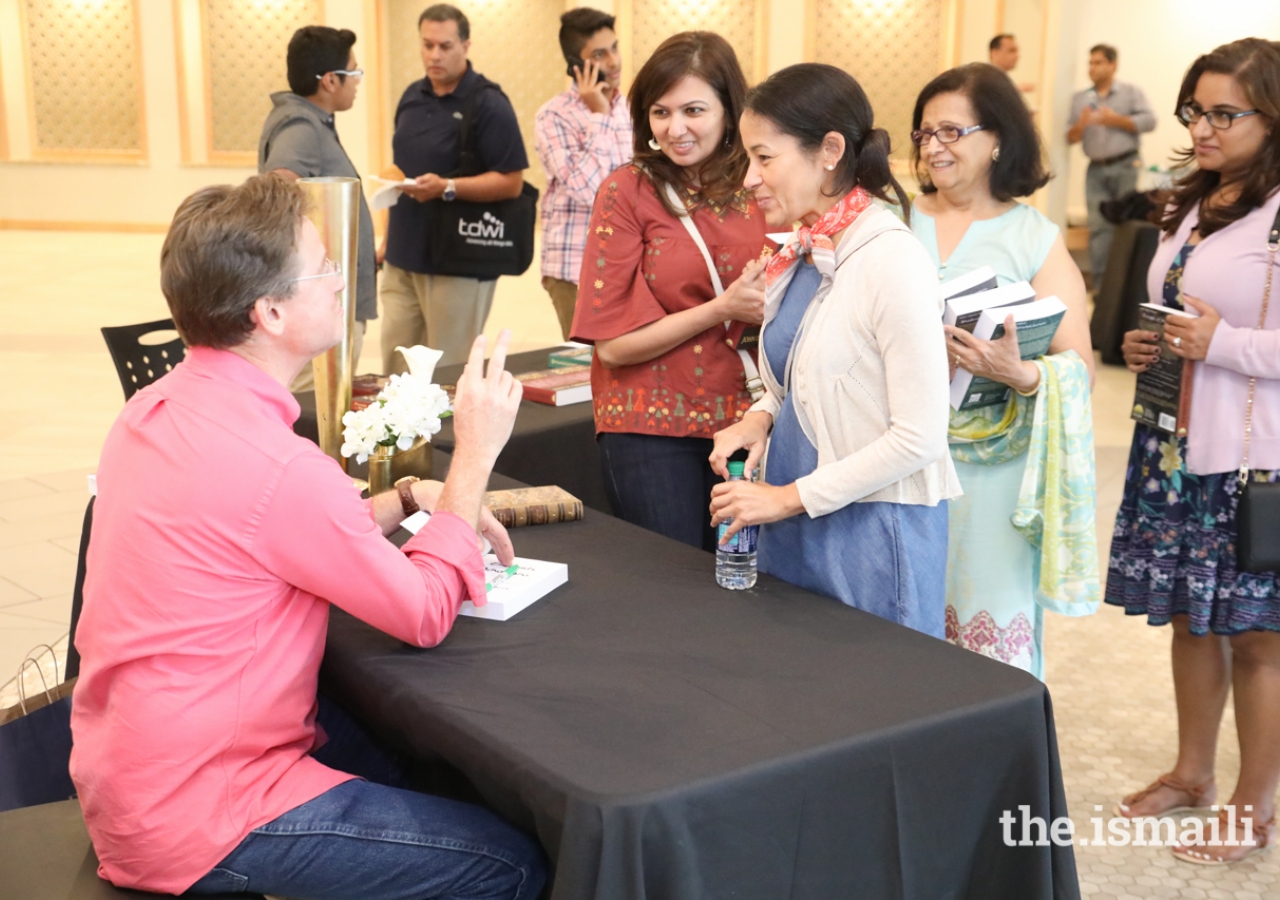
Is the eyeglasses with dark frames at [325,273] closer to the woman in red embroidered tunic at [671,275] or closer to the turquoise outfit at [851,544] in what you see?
the turquoise outfit at [851,544]

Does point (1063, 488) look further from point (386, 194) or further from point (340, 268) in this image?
point (386, 194)

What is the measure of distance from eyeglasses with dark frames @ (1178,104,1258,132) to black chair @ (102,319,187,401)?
2621mm

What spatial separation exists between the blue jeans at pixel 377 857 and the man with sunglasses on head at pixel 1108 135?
792 centimetres

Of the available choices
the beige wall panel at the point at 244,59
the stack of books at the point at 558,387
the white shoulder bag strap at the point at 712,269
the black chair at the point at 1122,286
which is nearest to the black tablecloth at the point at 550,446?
the stack of books at the point at 558,387

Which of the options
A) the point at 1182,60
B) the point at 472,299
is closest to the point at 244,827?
the point at 472,299

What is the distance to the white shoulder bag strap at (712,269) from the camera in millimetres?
2645

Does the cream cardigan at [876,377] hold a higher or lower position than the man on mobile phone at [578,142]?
lower

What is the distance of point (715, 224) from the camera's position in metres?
2.68

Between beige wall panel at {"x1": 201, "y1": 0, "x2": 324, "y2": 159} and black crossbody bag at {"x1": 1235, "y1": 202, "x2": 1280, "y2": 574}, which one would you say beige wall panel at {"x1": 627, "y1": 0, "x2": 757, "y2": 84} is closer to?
beige wall panel at {"x1": 201, "y1": 0, "x2": 324, "y2": 159}

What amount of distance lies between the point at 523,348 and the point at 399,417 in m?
6.16

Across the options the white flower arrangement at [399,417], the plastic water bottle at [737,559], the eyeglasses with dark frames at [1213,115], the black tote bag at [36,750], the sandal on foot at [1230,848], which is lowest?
the sandal on foot at [1230,848]

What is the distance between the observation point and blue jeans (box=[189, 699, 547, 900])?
1630mm

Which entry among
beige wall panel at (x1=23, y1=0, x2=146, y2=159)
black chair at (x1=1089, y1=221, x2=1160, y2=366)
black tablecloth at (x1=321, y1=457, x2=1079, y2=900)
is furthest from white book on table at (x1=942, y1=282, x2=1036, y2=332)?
beige wall panel at (x1=23, y1=0, x2=146, y2=159)

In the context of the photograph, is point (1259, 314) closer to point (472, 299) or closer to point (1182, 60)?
point (472, 299)
